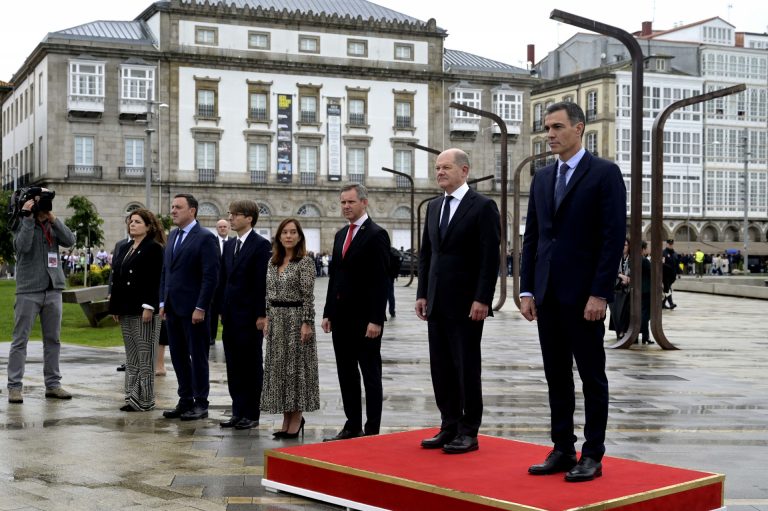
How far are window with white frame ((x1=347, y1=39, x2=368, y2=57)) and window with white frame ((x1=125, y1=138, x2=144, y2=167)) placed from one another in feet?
48.1

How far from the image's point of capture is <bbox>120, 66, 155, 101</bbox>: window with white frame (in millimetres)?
68938

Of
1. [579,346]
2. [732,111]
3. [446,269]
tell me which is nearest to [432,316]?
[446,269]

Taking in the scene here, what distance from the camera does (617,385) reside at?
13914 mm

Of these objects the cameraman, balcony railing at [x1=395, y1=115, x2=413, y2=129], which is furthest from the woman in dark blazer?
balcony railing at [x1=395, y1=115, x2=413, y2=129]

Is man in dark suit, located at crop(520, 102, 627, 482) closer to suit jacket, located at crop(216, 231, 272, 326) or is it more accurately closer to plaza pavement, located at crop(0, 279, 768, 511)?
plaza pavement, located at crop(0, 279, 768, 511)

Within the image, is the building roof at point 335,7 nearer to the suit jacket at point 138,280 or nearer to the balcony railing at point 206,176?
the balcony railing at point 206,176

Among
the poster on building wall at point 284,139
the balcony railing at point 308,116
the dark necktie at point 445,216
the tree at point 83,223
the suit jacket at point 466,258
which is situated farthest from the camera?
the balcony railing at point 308,116

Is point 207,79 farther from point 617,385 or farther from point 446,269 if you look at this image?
point 446,269

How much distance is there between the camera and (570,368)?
718 cm

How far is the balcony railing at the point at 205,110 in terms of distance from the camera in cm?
7094

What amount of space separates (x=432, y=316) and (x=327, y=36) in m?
67.3

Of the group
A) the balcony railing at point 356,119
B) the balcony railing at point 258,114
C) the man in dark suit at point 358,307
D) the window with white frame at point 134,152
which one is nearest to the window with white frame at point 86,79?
the window with white frame at point 134,152

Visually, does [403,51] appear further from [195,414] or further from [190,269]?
[195,414]

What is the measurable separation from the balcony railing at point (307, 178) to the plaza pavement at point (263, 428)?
182ft
